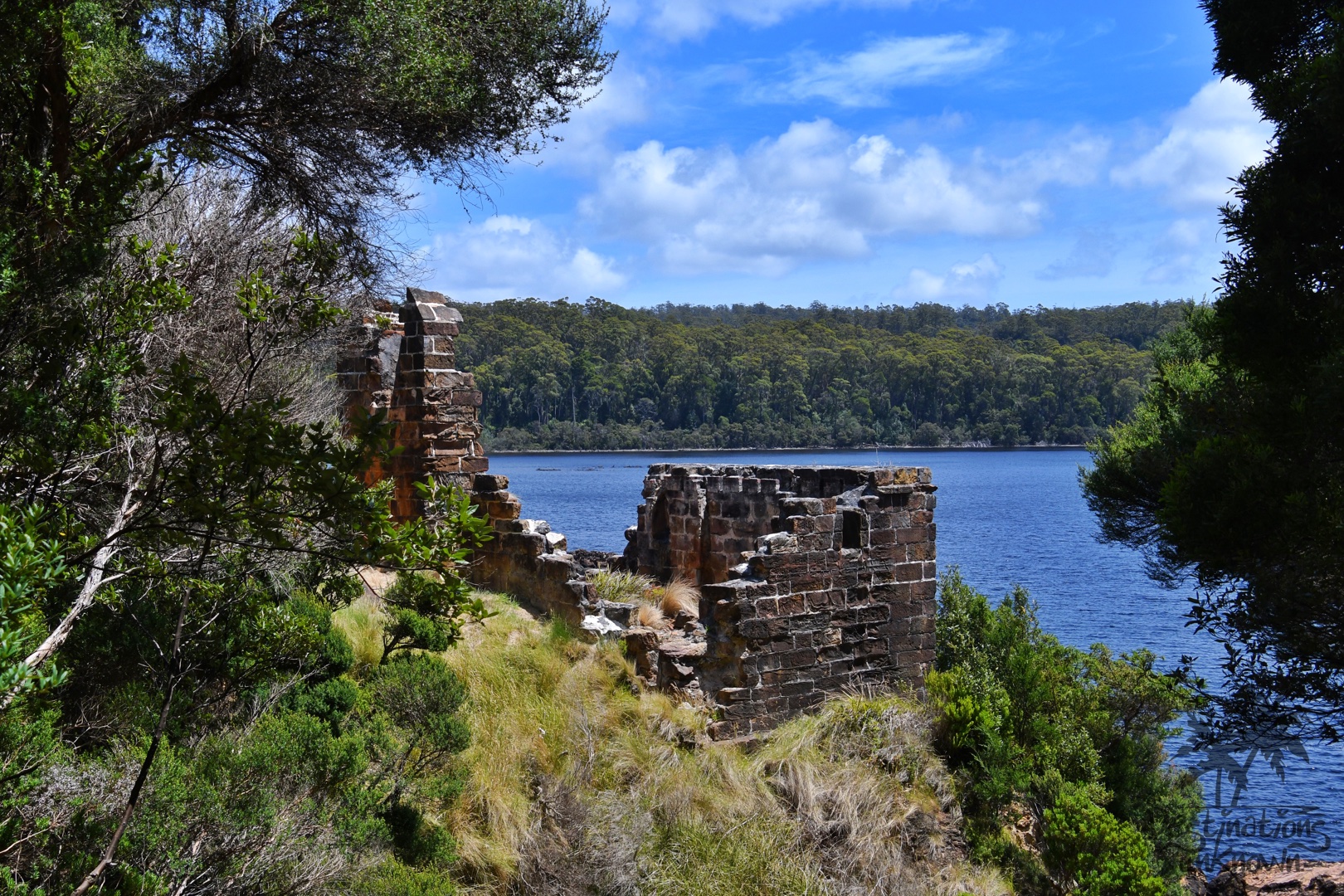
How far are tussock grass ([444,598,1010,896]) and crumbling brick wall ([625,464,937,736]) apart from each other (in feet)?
1.16

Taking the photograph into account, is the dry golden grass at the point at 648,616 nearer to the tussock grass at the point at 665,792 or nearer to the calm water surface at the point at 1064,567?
the tussock grass at the point at 665,792

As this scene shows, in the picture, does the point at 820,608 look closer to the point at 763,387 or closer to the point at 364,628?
the point at 364,628

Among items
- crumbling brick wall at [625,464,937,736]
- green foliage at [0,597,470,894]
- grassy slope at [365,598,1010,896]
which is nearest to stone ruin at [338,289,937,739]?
crumbling brick wall at [625,464,937,736]

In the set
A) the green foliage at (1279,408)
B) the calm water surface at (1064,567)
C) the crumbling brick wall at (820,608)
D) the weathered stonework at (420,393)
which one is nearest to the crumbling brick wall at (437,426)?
the weathered stonework at (420,393)

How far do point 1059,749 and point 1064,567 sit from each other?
28.2 meters

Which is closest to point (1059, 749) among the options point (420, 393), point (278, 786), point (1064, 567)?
point (420, 393)

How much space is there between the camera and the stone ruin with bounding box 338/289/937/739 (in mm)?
11594

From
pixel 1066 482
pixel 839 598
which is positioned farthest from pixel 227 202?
pixel 1066 482

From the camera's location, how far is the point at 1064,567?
40281 millimetres

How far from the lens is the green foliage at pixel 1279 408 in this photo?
8.40 metres

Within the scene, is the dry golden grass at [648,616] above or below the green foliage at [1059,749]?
above

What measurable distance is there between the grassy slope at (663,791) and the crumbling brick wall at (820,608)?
14.7 inches

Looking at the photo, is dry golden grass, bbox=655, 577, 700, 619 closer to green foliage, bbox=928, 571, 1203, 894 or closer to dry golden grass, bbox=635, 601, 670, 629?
dry golden grass, bbox=635, 601, 670, 629

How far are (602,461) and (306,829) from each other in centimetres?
9561
